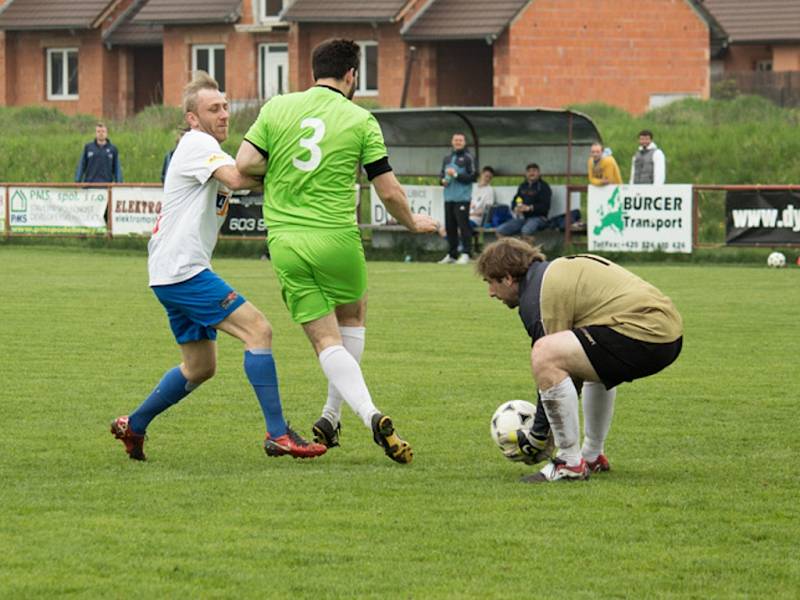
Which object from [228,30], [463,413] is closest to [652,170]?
[463,413]

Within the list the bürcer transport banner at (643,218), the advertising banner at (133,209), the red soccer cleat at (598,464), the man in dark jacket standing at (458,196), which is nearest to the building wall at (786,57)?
the bürcer transport banner at (643,218)

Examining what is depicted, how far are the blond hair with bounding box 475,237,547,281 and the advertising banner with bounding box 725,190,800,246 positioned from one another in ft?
57.1

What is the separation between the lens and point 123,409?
10.1 m

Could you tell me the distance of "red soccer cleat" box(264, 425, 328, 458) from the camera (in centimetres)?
819

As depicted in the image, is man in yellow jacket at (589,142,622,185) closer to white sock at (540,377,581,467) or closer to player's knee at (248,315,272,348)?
player's knee at (248,315,272,348)

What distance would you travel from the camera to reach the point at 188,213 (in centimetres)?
816

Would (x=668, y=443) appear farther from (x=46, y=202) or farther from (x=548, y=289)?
(x=46, y=202)

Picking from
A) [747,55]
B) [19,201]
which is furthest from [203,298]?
[747,55]

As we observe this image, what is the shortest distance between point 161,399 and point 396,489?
5.17 feet

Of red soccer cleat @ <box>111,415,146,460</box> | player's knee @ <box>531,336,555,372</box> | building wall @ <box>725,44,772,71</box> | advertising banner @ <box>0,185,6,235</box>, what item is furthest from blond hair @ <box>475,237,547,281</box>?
building wall @ <box>725,44,772,71</box>

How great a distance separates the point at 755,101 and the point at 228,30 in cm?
1757

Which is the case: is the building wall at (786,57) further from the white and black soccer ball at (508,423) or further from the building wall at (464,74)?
the white and black soccer ball at (508,423)

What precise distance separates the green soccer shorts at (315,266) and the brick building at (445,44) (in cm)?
4218

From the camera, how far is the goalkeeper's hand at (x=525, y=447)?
7.88 meters
